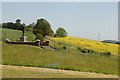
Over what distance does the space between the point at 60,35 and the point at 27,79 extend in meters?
51.8

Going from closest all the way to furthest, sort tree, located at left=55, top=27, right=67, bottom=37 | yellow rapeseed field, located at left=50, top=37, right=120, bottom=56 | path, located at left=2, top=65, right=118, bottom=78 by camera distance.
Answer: path, located at left=2, top=65, right=118, bottom=78 < yellow rapeseed field, located at left=50, top=37, right=120, bottom=56 < tree, located at left=55, top=27, right=67, bottom=37

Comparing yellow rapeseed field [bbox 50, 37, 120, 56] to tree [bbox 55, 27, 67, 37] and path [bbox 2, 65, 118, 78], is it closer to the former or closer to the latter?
tree [bbox 55, 27, 67, 37]

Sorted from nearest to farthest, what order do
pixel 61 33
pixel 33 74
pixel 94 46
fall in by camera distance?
pixel 33 74, pixel 94 46, pixel 61 33

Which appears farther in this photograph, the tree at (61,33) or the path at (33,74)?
the tree at (61,33)

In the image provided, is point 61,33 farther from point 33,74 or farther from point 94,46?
point 33,74

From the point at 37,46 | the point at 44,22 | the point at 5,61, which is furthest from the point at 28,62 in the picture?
the point at 44,22

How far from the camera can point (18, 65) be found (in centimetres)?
1689

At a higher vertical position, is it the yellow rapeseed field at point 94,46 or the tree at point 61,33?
the tree at point 61,33

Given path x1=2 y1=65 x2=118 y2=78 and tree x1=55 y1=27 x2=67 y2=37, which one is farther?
tree x1=55 y1=27 x2=67 y2=37

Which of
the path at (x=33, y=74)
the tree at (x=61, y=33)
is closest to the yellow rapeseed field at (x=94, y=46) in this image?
the tree at (x=61, y=33)

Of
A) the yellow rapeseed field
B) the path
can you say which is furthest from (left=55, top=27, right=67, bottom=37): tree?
the path

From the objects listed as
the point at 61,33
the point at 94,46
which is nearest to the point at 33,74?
the point at 94,46

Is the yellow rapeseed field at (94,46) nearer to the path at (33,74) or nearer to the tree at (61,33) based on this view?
the tree at (61,33)

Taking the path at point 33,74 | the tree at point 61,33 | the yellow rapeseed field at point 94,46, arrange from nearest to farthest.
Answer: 1. the path at point 33,74
2. the yellow rapeseed field at point 94,46
3. the tree at point 61,33
